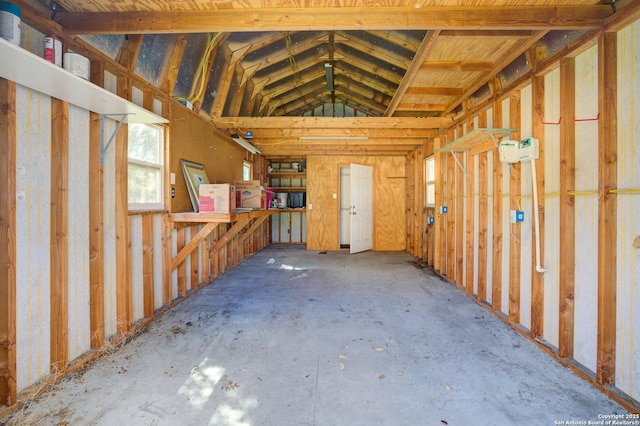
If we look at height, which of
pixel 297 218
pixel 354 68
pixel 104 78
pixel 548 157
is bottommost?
pixel 297 218

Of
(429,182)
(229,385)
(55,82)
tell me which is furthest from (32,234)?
(429,182)

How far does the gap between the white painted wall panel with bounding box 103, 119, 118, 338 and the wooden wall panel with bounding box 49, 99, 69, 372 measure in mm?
358

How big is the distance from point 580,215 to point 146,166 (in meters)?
3.88

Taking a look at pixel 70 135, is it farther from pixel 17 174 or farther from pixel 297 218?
pixel 297 218

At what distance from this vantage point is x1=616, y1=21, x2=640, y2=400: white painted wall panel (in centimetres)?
171

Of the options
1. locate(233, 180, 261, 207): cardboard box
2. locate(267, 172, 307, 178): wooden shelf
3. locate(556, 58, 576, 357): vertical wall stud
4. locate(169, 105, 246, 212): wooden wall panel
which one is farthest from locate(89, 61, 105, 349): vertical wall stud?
locate(267, 172, 307, 178): wooden shelf

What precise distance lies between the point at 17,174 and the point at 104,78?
1069mm

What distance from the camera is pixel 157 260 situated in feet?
10.2

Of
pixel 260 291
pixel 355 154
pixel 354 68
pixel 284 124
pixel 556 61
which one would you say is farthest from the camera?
pixel 355 154

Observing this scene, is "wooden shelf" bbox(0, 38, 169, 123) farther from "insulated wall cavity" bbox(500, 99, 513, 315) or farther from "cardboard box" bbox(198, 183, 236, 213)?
"insulated wall cavity" bbox(500, 99, 513, 315)

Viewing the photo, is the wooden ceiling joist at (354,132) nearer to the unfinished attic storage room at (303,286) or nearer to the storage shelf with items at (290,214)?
the unfinished attic storage room at (303,286)

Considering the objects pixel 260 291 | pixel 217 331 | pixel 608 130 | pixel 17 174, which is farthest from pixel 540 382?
pixel 17 174

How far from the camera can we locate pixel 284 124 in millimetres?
4309

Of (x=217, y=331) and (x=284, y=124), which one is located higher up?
(x=284, y=124)
